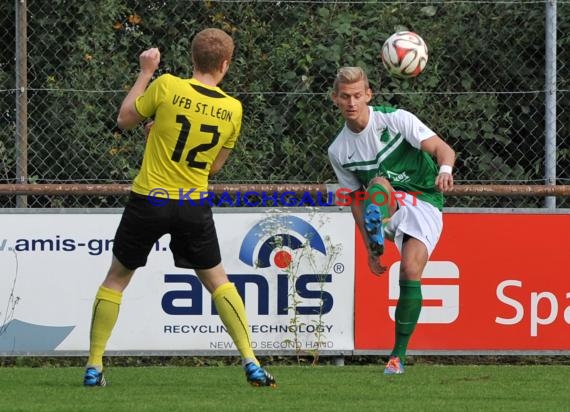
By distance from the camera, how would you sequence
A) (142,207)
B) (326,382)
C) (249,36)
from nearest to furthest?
(142,207) < (326,382) < (249,36)

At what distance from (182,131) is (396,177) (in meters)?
1.73

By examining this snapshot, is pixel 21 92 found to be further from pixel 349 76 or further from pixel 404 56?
pixel 404 56

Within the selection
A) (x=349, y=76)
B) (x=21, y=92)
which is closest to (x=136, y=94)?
(x=349, y=76)

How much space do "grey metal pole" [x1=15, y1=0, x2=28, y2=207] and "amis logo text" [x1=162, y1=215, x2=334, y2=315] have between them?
1.40m

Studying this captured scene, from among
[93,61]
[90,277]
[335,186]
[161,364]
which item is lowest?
[161,364]

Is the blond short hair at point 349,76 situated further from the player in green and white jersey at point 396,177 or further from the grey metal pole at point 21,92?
the grey metal pole at point 21,92

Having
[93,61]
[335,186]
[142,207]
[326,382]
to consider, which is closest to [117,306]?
[142,207]

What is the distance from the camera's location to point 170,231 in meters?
6.99

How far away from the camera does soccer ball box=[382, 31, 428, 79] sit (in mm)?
8352

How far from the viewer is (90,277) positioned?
8953 millimetres

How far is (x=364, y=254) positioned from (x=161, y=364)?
162cm

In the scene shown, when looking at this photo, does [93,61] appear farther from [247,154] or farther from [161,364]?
[161,364]

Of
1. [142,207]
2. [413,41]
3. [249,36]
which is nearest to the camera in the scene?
[142,207]

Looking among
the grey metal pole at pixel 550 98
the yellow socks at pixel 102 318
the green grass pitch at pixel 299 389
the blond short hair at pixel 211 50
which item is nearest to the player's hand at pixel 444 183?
the green grass pitch at pixel 299 389
